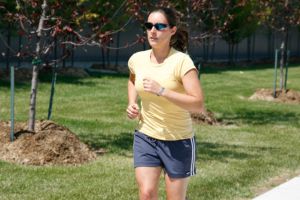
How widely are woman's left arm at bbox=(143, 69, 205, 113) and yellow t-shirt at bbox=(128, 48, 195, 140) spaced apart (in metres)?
0.07

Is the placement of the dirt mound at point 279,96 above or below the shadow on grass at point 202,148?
below

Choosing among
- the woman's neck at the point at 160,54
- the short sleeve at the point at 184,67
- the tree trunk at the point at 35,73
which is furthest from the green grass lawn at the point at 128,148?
the short sleeve at the point at 184,67

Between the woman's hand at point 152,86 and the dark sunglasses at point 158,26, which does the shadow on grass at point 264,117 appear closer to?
the dark sunglasses at point 158,26

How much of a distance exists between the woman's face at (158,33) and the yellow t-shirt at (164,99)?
129 mm

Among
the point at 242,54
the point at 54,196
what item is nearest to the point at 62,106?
the point at 54,196

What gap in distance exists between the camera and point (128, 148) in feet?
34.2

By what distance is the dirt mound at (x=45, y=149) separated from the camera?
8.84 meters

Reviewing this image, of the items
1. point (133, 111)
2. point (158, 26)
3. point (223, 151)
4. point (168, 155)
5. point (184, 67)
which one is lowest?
point (223, 151)

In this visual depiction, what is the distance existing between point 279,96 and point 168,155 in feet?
48.4

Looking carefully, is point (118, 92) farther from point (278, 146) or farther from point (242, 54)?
point (242, 54)

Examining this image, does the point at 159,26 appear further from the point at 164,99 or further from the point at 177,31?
the point at 164,99

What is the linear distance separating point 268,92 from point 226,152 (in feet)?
31.5

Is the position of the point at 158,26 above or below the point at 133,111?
above

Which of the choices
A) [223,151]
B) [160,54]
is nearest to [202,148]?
[223,151]
